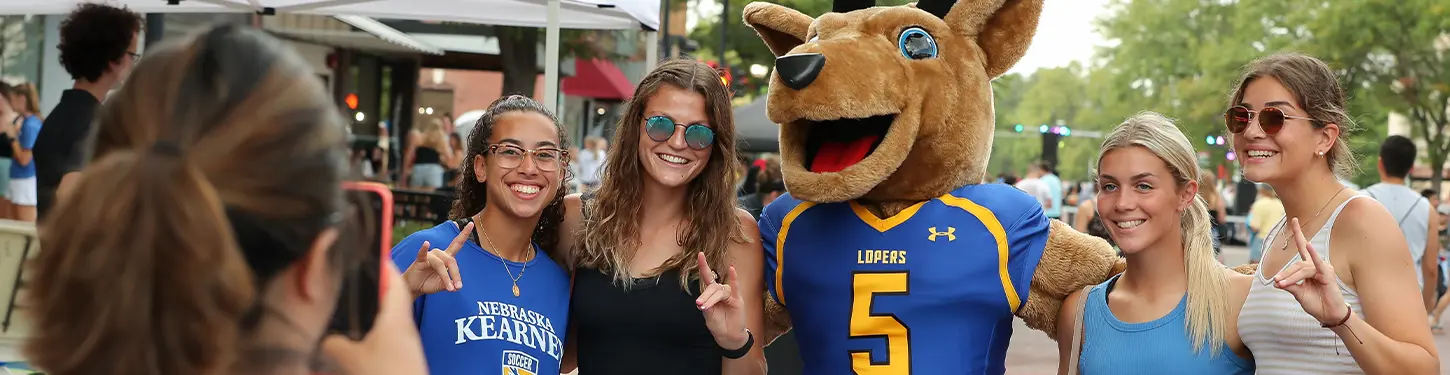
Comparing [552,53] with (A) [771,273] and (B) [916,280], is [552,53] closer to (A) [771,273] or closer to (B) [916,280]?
(A) [771,273]

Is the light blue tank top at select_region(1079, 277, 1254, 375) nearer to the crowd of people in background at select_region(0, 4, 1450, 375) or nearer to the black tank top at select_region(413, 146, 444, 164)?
the crowd of people in background at select_region(0, 4, 1450, 375)

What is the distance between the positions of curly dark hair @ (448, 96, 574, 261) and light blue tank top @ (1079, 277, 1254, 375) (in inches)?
60.6

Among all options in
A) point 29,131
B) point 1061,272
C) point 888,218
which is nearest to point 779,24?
point 888,218

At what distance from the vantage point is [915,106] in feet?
11.5

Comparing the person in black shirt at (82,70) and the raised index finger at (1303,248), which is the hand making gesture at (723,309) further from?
the person in black shirt at (82,70)

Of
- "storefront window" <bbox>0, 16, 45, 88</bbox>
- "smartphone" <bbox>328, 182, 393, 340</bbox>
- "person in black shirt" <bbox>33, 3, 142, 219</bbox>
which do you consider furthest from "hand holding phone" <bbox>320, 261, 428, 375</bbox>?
"storefront window" <bbox>0, 16, 45, 88</bbox>

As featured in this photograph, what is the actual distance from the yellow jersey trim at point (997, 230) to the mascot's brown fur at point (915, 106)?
A: 5 cm

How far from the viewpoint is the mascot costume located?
3.47m

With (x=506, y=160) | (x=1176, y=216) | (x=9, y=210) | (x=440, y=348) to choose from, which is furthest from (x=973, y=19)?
(x=9, y=210)

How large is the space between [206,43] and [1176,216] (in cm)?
280

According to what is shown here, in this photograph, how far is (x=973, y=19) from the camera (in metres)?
3.71

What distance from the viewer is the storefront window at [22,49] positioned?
13211 millimetres

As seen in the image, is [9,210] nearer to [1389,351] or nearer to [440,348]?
[440,348]

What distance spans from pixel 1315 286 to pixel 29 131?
799 centimetres
